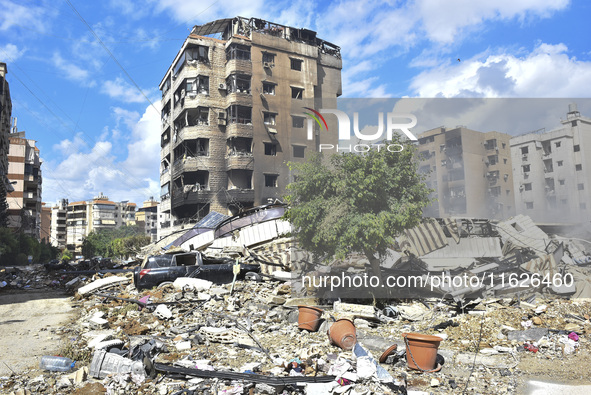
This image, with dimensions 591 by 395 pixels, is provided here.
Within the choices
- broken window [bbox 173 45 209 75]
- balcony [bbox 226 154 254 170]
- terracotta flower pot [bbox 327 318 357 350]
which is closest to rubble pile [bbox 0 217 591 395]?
terracotta flower pot [bbox 327 318 357 350]

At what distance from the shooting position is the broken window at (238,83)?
1508 inches

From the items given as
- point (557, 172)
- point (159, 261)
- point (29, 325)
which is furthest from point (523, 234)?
point (29, 325)

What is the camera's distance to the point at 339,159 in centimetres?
1255

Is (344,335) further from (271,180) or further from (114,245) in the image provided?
(114,245)

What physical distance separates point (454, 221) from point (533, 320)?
4256 mm

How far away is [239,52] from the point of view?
38.7 metres

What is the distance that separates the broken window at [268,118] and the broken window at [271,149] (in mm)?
2114

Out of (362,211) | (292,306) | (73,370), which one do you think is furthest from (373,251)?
(73,370)

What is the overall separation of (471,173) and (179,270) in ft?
34.7

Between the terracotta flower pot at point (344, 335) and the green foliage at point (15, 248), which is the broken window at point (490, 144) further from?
the green foliage at point (15, 248)

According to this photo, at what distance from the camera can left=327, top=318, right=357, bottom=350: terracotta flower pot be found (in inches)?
310

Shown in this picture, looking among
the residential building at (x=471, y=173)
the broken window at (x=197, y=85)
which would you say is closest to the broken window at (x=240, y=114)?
the broken window at (x=197, y=85)

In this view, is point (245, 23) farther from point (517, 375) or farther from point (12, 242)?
point (517, 375)

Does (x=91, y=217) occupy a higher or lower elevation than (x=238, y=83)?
lower
